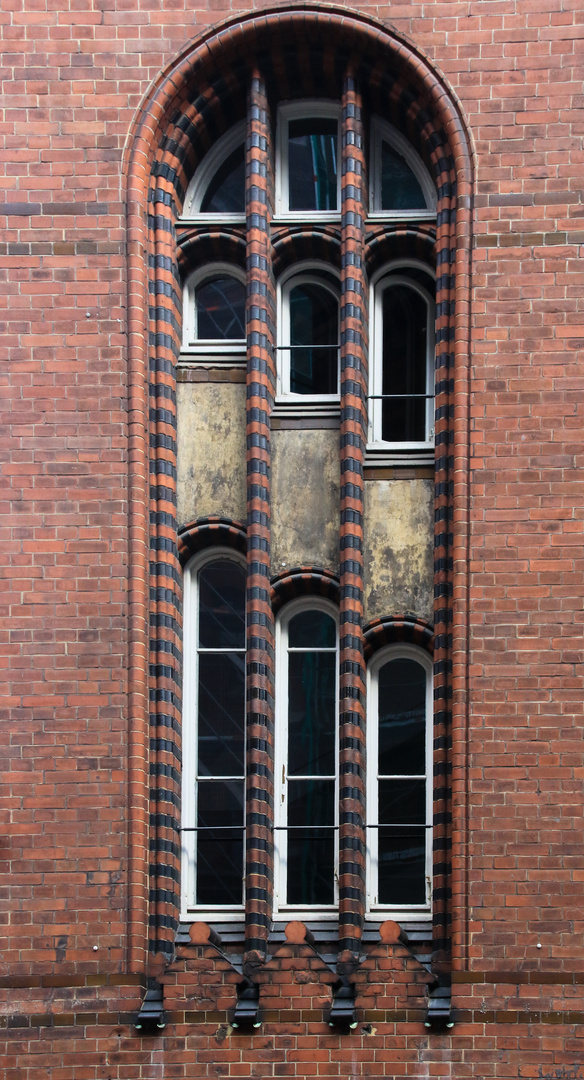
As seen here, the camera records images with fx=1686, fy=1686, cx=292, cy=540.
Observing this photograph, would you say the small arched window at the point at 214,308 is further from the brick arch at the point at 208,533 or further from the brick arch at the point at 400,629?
the brick arch at the point at 400,629

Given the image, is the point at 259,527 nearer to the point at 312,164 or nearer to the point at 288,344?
the point at 288,344

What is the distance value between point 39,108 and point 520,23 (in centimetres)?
332

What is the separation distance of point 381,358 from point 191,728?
289 centimetres

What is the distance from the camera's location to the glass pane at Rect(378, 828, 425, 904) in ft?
36.0

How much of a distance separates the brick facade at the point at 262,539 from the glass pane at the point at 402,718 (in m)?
0.28

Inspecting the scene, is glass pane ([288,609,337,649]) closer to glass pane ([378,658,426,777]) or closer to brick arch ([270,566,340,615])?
brick arch ([270,566,340,615])

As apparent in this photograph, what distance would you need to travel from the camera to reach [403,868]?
1100 centimetres

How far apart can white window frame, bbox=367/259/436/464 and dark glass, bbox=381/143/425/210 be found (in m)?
0.43

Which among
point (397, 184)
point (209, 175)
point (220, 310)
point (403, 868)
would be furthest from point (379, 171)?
point (403, 868)

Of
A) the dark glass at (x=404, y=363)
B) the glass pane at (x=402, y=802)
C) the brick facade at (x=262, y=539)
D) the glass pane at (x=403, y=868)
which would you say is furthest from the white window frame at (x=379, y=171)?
the glass pane at (x=403, y=868)

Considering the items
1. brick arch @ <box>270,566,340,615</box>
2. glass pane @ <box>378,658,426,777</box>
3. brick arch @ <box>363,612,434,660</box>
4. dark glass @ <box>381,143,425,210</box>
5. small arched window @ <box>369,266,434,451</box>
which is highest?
dark glass @ <box>381,143,425,210</box>

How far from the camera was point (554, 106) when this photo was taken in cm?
1129

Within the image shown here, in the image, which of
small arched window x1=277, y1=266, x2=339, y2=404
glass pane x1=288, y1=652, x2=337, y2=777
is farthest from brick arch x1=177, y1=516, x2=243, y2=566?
small arched window x1=277, y1=266, x2=339, y2=404

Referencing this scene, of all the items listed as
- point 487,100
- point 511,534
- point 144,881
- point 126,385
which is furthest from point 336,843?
point 487,100
